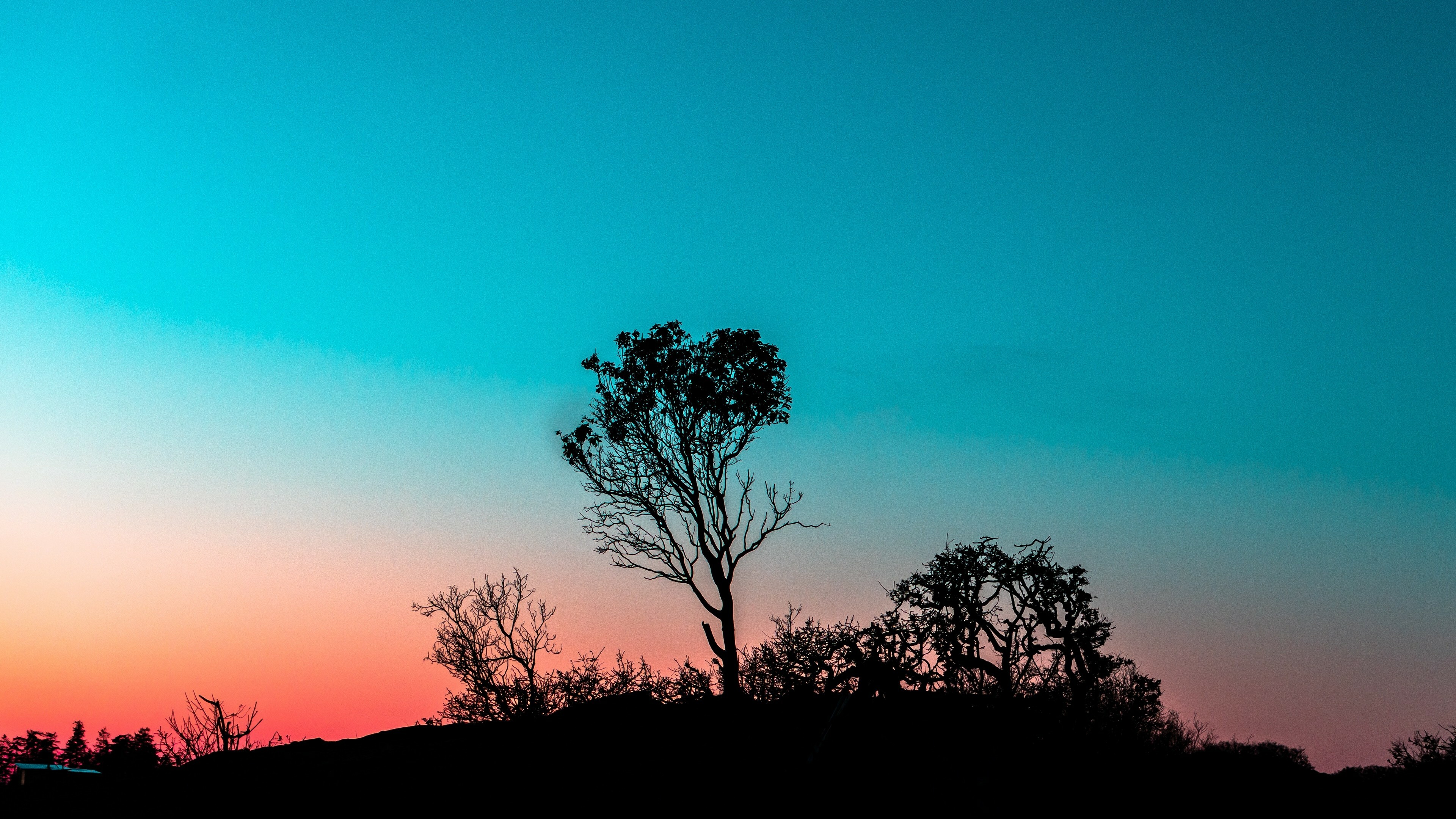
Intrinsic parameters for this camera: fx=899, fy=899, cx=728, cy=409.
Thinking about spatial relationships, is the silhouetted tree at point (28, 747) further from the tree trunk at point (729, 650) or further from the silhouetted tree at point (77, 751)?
the tree trunk at point (729, 650)

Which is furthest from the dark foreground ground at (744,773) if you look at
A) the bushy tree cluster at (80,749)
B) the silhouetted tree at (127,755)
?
the bushy tree cluster at (80,749)

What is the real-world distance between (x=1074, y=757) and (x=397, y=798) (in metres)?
11.1

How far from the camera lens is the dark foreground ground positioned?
13461 mm

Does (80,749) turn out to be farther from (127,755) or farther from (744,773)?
(744,773)

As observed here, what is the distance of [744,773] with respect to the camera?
1430 cm

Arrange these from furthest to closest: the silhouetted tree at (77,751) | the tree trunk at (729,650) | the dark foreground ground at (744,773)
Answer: the silhouetted tree at (77,751), the tree trunk at (729,650), the dark foreground ground at (744,773)

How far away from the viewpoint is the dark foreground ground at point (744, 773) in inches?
530

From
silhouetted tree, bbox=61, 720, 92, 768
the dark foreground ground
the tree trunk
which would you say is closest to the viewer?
the dark foreground ground

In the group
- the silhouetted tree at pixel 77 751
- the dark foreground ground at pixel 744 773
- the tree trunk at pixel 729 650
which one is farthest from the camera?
the silhouetted tree at pixel 77 751

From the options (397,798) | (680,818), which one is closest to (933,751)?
(680,818)

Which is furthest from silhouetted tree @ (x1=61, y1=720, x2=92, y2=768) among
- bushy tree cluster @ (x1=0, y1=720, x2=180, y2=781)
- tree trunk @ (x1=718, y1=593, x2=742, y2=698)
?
tree trunk @ (x1=718, y1=593, x2=742, y2=698)

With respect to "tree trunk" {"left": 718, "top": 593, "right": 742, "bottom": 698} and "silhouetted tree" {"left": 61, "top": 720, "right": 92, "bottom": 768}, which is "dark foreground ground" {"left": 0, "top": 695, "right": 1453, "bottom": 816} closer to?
"tree trunk" {"left": 718, "top": 593, "right": 742, "bottom": 698}

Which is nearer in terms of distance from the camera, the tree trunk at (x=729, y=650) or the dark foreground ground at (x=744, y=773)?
the dark foreground ground at (x=744, y=773)

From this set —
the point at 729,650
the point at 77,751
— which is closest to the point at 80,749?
the point at 77,751
